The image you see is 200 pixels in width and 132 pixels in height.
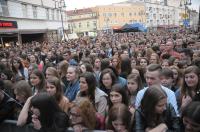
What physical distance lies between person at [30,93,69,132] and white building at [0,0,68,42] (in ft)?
85.8

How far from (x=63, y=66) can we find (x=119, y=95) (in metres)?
3.43

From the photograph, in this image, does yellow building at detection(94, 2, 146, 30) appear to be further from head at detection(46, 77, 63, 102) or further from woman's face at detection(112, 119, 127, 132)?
woman's face at detection(112, 119, 127, 132)

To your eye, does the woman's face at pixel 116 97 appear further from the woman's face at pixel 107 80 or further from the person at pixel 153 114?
the woman's face at pixel 107 80

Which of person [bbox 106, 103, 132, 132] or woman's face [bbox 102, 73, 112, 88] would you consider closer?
person [bbox 106, 103, 132, 132]

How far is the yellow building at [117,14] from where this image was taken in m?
91.3

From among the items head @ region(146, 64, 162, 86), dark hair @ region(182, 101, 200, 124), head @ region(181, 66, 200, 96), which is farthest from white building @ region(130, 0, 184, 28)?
dark hair @ region(182, 101, 200, 124)

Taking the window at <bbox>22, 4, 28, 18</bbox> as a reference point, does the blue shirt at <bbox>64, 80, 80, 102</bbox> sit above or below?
below

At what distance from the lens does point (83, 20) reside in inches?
3748

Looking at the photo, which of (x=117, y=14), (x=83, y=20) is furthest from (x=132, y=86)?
(x=117, y=14)

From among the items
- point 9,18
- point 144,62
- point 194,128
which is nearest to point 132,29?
point 9,18

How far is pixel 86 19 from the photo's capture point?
3706 inches

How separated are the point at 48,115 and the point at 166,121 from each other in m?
1.50

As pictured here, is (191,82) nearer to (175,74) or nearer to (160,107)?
(175,74)

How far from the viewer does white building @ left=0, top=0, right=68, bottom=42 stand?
103 ft
